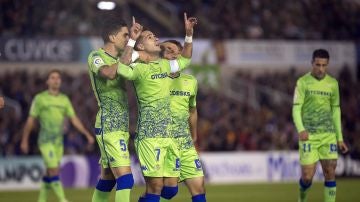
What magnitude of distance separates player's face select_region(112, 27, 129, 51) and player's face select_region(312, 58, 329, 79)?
167 inches

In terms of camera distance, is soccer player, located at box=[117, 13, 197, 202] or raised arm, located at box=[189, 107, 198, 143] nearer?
soccer player, located at box=[117, 13, 197, 202]

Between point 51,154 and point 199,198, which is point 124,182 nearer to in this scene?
point 199,198

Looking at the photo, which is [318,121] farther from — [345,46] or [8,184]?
[345,46]

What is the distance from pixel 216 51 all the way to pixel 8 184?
1157 centimetres

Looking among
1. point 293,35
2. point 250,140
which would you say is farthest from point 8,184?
point 293,35

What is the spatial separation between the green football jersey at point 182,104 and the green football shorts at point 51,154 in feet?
19.6

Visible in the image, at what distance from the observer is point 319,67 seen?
14.8 meters

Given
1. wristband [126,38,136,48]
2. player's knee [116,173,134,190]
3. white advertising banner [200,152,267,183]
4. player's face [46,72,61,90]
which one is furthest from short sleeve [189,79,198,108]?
white advertising banner [200,152,267,183]

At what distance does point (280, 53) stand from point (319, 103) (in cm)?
1971

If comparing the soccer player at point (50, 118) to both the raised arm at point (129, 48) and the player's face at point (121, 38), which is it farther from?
the raised arm at point (129, 48)

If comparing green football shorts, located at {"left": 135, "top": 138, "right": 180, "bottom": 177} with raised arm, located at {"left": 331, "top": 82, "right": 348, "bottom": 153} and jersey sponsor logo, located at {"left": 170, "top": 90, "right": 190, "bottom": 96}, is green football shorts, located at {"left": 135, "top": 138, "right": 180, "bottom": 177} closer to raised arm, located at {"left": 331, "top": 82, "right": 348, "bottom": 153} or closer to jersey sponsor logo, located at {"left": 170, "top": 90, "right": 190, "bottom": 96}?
jersey sponsor logo, located at {"left": 170, "top": 90, "right": 190, "bottom": 96}

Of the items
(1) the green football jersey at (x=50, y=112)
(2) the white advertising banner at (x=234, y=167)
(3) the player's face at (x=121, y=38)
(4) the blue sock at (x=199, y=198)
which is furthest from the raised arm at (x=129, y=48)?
(2) the white advertising banner at (x=234, y=167)

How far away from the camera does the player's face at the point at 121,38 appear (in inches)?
464

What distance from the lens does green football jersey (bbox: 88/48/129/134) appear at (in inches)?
457
